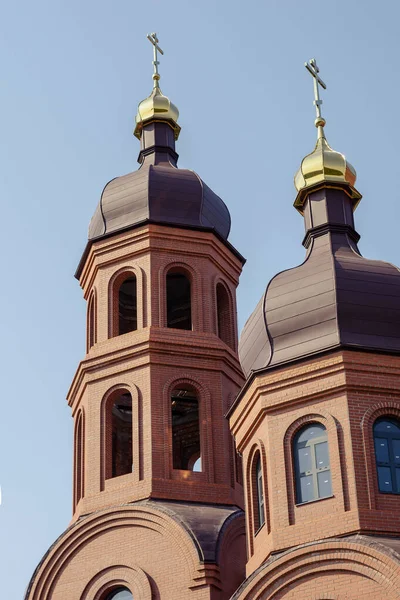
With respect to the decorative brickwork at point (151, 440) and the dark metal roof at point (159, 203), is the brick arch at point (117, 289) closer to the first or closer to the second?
the decorative brickwork at point (151, 440)

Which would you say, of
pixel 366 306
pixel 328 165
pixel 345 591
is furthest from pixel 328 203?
pixel 345 591

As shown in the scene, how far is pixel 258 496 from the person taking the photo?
23547 millimetres

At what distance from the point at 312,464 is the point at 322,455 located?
0.65 feet

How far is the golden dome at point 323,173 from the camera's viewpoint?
2691cm

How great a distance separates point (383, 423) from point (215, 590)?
3897 mm

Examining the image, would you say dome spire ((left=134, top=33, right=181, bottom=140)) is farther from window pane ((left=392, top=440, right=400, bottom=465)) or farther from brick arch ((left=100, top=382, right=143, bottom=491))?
window pane ((left=392, top=440, right=400, bottom=465))

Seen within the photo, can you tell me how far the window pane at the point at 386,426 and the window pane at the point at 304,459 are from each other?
3.44 ft

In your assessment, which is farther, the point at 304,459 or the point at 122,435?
the point at 122,435

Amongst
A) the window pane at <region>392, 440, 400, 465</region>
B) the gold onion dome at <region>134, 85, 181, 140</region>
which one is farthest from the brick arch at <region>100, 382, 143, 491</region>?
the gold onion dome at <region>134, 85, 181, 140</region>

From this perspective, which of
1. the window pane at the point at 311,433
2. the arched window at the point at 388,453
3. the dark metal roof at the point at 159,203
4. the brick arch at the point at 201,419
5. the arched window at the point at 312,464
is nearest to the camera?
the arched window at the point at 388,453

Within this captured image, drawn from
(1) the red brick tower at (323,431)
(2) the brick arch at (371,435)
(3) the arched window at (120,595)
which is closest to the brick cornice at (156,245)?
A: (1) the red brick tower at (323,431)

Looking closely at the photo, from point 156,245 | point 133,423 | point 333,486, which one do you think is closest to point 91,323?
point 156,245

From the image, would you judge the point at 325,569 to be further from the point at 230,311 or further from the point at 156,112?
the point at 156,112

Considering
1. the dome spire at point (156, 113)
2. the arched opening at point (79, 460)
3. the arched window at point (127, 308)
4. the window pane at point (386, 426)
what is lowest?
the window pane at point (386, 426)
